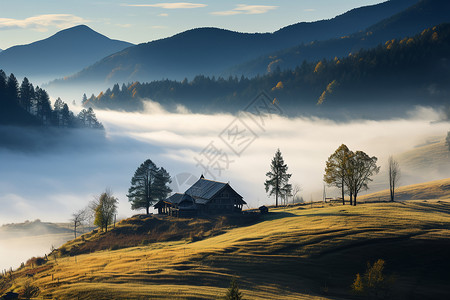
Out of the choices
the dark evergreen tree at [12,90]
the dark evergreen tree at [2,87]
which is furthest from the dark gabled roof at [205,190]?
the dark evergreen tree at [12,90]

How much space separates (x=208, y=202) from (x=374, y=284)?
5119 centimetres

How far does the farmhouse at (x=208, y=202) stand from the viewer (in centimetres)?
9894

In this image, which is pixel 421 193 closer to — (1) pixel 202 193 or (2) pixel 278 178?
(2) pixel 278 178

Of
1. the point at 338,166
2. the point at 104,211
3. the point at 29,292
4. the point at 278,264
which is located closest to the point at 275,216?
the point at 338,166

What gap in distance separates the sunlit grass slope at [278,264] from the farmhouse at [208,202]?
61.7 feet

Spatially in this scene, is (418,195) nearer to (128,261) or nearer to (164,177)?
(164,177)

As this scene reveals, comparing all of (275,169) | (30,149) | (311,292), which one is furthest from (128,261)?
(30,149)

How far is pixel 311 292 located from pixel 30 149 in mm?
177040

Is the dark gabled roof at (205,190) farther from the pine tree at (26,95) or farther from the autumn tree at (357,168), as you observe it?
the pine tree at (26,95)

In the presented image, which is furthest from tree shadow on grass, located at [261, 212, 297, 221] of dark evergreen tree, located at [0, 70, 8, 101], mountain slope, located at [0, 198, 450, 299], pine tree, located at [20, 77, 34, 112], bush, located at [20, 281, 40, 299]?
pine tree, located at [20, 77, 34, 112]

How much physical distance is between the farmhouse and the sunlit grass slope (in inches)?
740

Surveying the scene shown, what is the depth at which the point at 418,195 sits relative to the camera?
13650 centimetres

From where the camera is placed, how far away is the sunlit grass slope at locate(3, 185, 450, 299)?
49969 millimetres

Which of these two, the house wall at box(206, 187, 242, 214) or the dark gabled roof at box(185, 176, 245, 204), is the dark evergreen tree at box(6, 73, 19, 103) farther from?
the house wall at box(206, 187, 242, 214)
